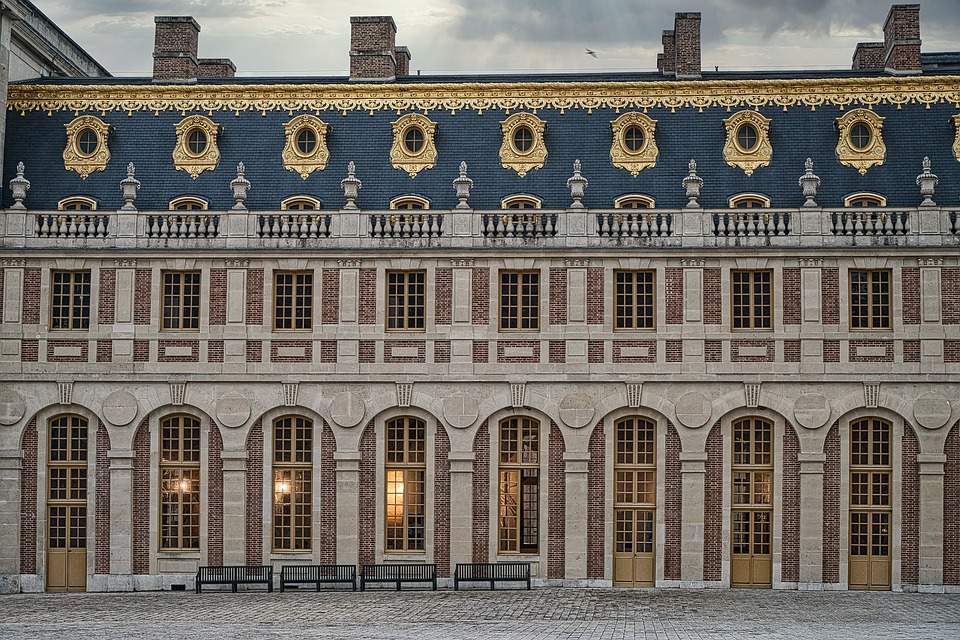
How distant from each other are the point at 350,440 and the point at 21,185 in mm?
12209

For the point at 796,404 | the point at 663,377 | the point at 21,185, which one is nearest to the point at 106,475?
the point at 21,185

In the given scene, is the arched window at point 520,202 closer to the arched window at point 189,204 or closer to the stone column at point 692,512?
the stone column at point 692,512

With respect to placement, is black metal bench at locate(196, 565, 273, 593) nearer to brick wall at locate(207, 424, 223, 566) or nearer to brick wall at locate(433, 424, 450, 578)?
brick wall at locate(207, 424, 223, 566)

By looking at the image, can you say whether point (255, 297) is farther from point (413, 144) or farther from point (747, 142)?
point (747, 142)

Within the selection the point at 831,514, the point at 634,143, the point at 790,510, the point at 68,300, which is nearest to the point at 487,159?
the point at 634,143

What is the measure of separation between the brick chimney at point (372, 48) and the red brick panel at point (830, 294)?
15.5 m

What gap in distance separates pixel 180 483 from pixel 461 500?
8029mm

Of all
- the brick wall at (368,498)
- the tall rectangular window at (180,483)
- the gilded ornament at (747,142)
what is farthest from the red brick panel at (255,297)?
the gilded ornament at (747,142)

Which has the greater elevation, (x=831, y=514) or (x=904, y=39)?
(x=904, y=39)

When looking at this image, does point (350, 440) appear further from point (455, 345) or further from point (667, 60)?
point (667, 60)

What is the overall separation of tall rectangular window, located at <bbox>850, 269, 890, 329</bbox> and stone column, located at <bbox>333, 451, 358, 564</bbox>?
1252cm

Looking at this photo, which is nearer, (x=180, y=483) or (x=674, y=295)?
(x=674, y=295)

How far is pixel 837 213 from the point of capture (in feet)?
140

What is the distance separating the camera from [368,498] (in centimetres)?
4300
